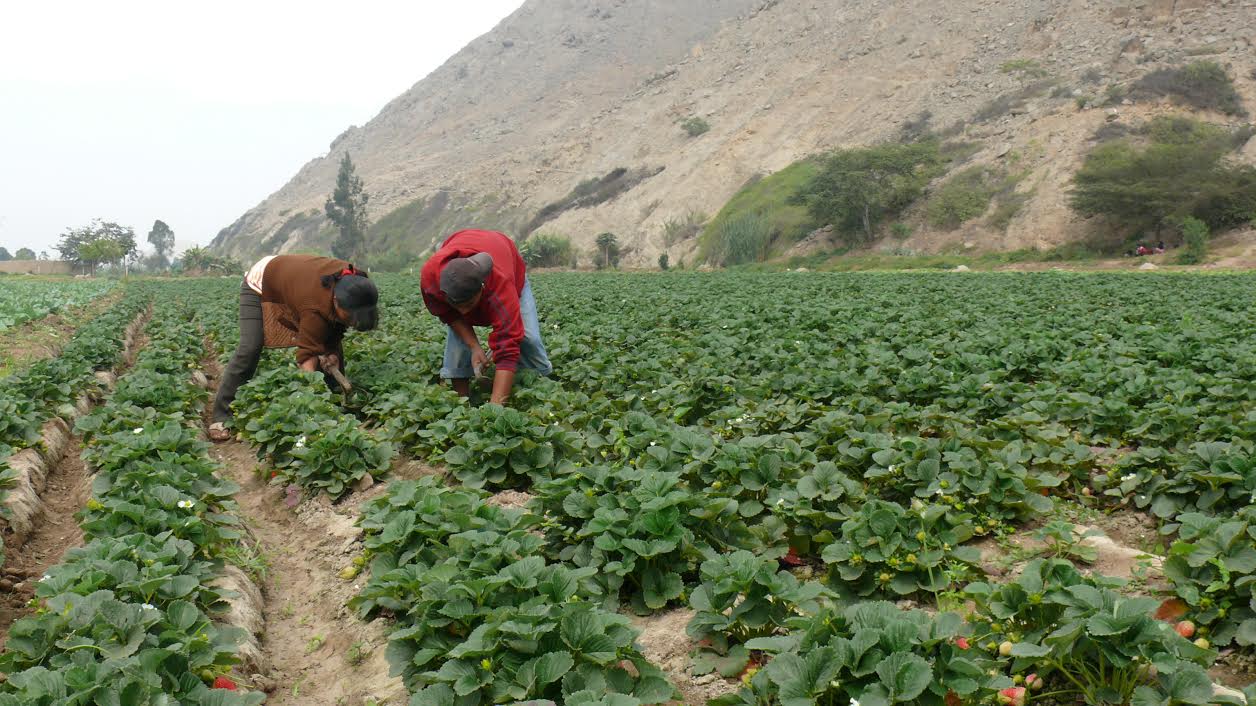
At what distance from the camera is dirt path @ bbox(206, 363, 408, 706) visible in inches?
129

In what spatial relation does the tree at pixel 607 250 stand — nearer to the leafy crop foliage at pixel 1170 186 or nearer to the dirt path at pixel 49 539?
the leafy crop foliage at pixel 1170 186

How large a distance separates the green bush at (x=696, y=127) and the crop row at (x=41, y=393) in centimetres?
5814

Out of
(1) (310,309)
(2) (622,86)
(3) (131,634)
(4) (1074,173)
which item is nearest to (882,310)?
(1) (310,309)

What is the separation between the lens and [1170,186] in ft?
111

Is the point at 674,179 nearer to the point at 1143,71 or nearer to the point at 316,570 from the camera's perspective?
the point at 1143,71

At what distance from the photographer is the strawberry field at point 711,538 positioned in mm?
2469

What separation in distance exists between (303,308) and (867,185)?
41.8m

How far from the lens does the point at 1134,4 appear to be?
51250 millimetres

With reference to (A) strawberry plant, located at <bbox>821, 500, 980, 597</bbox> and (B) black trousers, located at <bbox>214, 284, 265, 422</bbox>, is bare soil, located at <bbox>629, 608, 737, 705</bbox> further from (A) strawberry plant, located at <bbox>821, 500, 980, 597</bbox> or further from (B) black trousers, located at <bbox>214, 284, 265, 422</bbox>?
(B) black trousers, located at <bbox>214, 284, 265, 422</bbox>

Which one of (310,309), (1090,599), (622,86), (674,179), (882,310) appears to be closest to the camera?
(1090,599)

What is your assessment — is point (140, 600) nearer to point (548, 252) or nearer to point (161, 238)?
point (548, 252)

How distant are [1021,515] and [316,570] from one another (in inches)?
148

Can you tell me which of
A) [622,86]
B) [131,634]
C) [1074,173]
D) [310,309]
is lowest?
[1074,173]


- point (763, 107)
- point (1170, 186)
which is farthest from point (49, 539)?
point (763, 107)
